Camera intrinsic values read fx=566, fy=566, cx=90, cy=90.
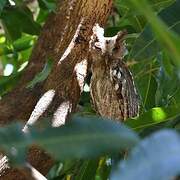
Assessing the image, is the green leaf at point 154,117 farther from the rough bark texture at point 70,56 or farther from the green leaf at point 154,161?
the green leaf at point 154,161

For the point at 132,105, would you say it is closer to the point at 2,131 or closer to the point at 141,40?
the point at 141,40

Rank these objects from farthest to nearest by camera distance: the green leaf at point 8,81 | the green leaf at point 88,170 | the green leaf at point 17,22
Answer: the green leaf at point 17,22 < the green leaf at point 8,81 < the green leaf at point 88,170

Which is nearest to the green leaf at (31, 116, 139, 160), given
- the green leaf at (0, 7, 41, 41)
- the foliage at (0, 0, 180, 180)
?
the foliage at (0, 0, 180, 180)

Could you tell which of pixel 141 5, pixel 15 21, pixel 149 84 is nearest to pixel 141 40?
pixel 149 84

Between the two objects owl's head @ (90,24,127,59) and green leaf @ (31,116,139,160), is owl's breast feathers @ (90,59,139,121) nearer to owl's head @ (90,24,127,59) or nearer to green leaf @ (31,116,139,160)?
owl's head @ (90,24,127,59)

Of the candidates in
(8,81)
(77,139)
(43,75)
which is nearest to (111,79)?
(43,75)

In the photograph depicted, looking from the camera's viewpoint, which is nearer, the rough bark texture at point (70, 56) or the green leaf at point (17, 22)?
the rough bark texture at point (70, 56)

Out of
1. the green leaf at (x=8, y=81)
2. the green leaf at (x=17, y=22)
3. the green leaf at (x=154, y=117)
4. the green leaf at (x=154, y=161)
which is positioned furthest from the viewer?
the green leaf at (x=17, y=22)

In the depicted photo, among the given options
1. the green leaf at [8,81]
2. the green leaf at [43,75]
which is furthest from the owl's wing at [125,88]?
the green leaf at [8,81]
